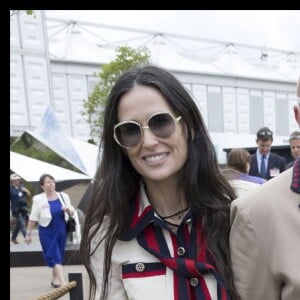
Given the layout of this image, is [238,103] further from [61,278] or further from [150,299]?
[150,299]

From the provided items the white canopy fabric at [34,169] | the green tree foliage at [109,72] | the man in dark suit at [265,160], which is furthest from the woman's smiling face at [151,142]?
the green tree foliage at [109,72]

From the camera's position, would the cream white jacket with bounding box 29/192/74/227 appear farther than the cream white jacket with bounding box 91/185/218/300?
Yes

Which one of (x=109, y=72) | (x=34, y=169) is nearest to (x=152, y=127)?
(x=34, y=169)

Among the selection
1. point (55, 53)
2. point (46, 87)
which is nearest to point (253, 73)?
point (55, 53)

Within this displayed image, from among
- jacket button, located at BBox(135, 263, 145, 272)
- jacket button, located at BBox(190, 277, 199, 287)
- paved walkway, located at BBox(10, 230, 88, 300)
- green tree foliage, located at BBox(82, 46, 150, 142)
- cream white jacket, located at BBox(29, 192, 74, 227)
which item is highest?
green tree foliage, located at BBox(82, 46, 150, 142)

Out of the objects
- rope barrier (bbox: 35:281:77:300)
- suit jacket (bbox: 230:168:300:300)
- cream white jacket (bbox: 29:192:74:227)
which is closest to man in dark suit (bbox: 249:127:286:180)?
cream white jacket (bbox: 29:192:74:227)

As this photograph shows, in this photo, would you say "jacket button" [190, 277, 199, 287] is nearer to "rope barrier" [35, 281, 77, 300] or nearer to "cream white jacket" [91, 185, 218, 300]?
"cream white jacket" [91, 185, 218, 300]

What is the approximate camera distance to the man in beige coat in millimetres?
1420

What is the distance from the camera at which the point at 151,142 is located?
172cm

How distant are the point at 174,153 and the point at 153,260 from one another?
0.36m

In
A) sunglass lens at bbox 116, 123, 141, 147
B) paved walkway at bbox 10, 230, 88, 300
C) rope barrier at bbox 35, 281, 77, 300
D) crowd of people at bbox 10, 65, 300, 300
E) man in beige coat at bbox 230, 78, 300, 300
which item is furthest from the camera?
paved walkway at bbox 10, 230, 88, 300

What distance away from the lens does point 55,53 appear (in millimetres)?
31531

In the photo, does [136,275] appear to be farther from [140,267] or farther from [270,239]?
[270,239]

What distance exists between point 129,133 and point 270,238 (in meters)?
0.58
